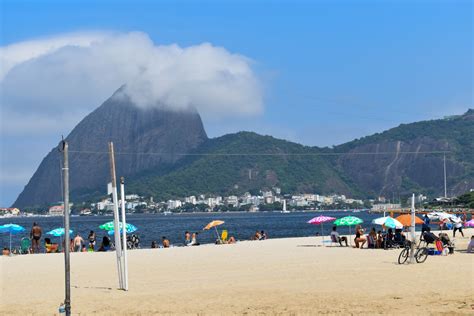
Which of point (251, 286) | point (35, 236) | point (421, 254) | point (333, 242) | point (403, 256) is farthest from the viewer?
point (35, 236)

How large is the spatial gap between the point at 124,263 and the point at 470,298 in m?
7.39

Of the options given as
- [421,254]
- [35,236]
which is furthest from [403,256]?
[35,236]

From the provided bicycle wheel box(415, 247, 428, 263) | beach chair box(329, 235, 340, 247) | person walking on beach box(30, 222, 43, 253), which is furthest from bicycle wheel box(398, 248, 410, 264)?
person walking on beach box(30, 222, 43, 253)

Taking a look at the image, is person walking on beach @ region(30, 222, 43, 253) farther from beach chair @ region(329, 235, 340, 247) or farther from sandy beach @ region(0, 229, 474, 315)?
beach chair @ region(329, 235, 340, 247)

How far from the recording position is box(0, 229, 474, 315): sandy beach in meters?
14.5

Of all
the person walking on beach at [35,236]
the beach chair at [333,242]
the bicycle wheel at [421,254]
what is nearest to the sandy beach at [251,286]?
the bicycle wheel at [421,254]

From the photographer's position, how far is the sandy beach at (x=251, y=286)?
14.5 metres

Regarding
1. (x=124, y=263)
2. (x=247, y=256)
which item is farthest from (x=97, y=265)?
(x=124, y=263)

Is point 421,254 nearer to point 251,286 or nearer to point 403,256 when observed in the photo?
point 403,256

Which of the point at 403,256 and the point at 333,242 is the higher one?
the point at 403,256

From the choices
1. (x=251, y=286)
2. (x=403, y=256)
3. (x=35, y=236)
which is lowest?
(x=251, y=286)

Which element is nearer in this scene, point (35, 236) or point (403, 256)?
point (403, 256)

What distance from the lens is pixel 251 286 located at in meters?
17.4

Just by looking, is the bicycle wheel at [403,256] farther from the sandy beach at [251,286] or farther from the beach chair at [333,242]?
the beach chair at [333,242]
